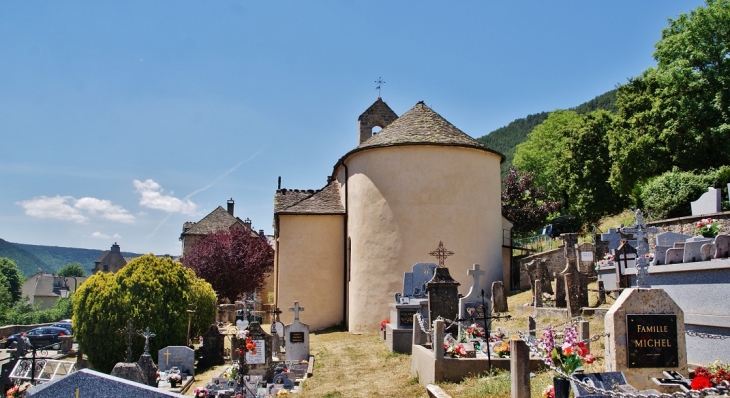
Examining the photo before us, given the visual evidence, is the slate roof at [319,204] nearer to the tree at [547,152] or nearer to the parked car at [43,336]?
the parked car at [43,336]

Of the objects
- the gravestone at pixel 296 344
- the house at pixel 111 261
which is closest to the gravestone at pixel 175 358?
the gravestone at pixel 296 344

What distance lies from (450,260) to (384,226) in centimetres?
288

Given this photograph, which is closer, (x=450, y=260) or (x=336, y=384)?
(x=336, y=384)

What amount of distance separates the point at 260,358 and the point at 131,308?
16.8ft

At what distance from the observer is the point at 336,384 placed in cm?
1266

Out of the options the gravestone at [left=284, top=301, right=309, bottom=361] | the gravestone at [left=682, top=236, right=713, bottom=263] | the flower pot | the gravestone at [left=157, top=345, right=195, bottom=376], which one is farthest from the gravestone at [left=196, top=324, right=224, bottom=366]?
the flower pot

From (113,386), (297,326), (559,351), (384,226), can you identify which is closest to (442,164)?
(384,226)

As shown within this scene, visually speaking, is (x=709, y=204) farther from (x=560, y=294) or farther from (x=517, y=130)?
(x=517, y=130)

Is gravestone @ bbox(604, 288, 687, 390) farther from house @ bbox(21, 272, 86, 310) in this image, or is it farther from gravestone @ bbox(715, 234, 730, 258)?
house @ bbox(21, 272, 86, 310)

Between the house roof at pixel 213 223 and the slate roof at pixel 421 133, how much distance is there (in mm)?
29999

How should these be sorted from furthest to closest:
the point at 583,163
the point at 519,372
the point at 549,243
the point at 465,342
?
the point at 583,163
the point at 549,243
the point at 465,342
the point at 519,372

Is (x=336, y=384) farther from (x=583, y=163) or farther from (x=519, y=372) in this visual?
(x=583, y=163)

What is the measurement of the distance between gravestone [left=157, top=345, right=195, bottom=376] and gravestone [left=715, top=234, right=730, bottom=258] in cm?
1290

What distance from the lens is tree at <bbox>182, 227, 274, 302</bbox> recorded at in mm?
33688
